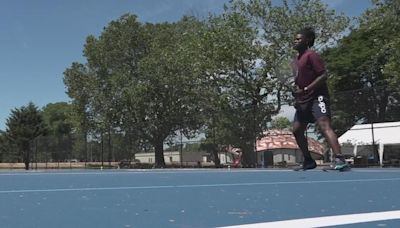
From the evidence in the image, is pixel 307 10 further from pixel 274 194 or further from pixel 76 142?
pixel 274 194

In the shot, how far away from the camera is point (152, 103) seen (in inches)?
1673

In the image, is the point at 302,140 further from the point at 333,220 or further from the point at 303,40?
the point at 333,220

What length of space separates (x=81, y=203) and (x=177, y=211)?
1.25m

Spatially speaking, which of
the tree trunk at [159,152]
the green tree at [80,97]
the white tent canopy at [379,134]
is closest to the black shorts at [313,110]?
the white tent canopy at [379,134]

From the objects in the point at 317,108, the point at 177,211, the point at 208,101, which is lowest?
the point at 177,211

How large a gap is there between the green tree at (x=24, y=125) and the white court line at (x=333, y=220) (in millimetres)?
72460

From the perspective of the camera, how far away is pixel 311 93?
Result: 23.1ft

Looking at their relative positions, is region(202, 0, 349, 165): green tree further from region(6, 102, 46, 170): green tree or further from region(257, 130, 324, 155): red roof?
region(6, 102, 46, 170): green tree

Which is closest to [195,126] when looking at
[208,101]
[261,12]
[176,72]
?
[208,101]

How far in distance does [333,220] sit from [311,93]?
2.93 meters

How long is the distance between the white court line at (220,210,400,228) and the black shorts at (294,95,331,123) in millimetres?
2308

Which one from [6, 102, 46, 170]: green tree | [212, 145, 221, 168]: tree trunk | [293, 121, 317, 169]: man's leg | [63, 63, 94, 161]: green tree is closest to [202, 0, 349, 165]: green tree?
[212, 145, 221, 168]: tree trunk

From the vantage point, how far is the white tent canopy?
2392 cm

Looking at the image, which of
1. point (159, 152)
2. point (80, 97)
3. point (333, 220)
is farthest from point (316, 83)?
point (80, 97)
